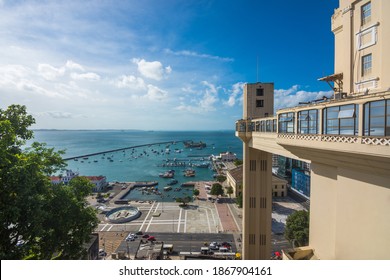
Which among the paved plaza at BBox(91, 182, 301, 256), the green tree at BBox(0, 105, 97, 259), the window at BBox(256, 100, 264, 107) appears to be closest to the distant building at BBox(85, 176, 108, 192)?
the paved plaza at BBox(91, 182, 301, 256)

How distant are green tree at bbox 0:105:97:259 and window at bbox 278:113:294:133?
11460 millimetres

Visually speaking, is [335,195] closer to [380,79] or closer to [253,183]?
[380,79]

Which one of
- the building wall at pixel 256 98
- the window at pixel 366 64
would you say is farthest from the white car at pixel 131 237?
the window at pixel 366 64

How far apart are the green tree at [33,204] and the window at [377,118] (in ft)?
40.5

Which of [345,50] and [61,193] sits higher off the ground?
[345,50]

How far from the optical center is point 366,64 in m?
8.38

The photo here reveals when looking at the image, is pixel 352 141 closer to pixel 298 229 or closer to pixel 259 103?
pixel 259 103

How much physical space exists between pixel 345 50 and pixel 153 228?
37.2 meters

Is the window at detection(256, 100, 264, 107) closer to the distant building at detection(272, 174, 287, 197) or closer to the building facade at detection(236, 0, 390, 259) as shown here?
the building facade at detection(236, 0, 390, 259)

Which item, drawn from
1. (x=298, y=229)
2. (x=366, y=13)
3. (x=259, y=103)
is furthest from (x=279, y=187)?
(x=366, y=13)

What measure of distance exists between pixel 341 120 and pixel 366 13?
5.58m

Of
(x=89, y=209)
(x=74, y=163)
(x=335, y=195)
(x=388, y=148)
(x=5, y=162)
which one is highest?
(x=388, y=148)

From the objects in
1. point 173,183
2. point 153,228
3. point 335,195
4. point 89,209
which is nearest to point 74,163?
point 173,183

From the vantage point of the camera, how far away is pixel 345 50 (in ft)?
30.1
